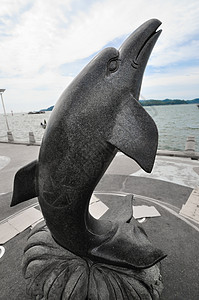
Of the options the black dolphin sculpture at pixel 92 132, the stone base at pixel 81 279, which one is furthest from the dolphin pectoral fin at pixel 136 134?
the stone base at pixel 81 279

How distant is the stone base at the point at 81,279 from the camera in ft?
8.44

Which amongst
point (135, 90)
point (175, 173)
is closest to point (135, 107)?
point (135, 90)

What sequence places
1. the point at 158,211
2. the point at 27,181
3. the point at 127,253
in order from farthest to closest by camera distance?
the point at 158,211
the point at 127,253
the point at 27,181

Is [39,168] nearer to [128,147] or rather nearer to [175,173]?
[128,147]

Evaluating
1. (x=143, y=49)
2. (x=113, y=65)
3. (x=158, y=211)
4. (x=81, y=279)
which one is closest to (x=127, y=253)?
(x=81, y=279)

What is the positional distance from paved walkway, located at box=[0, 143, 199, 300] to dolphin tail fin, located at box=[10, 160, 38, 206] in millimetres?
1587

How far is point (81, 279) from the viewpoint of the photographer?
2648 millimetres

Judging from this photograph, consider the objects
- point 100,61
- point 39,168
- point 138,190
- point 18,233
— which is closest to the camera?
point 100,61

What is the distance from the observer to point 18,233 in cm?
461

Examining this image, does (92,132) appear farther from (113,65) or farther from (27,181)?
(27,181)

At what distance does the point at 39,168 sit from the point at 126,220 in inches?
66.3

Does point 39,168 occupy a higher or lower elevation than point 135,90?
lower

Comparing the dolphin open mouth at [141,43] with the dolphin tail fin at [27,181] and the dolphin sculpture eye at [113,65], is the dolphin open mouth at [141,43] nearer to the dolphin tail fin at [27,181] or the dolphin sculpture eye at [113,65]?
the dolphin sculpture eye at [113,65]

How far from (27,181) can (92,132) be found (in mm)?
1115
